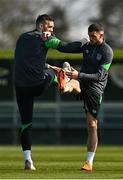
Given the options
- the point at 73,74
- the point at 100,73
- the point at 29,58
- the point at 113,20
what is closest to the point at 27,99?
the point at 29,58

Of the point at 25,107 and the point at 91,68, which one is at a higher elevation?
the point at 91,68

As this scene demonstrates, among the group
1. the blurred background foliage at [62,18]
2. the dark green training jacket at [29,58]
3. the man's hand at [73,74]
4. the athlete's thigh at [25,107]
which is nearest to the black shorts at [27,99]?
the athlete's thigh at [25,107]

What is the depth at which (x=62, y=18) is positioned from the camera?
7094 cm

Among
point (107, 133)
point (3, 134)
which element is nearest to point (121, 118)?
point (107, 133)

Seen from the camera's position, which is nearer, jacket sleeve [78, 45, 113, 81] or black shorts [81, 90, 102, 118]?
jacket sleeve [78, 45, 113, 81]

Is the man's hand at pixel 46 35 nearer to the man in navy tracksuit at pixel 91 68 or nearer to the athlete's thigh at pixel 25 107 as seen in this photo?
the man in navy tracksuit at pixel 91 68

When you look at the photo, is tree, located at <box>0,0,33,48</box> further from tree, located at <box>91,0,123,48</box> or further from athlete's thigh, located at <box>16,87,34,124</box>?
athlete's thigh, located at <box>16,87,34,124</box>

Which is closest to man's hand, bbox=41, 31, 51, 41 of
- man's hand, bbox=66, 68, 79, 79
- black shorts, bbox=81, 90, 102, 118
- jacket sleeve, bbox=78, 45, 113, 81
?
man's hand, bbox=66, 68, 79, 79

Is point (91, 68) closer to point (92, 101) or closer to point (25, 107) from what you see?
point (92, 101)

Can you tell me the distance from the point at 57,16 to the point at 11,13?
3.86m

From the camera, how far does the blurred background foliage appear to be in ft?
212

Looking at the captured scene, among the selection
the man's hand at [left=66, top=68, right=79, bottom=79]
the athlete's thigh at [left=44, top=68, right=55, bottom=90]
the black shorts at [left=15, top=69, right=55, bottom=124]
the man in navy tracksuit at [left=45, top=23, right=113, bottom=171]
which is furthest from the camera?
the athlete's thigh at [left=44, top=68, right=55, bottom=90]

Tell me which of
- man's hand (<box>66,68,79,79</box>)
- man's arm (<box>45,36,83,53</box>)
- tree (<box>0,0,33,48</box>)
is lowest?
tree (<box>0,0,33,48</box>)

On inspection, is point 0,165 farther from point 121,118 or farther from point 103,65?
point 121,118
